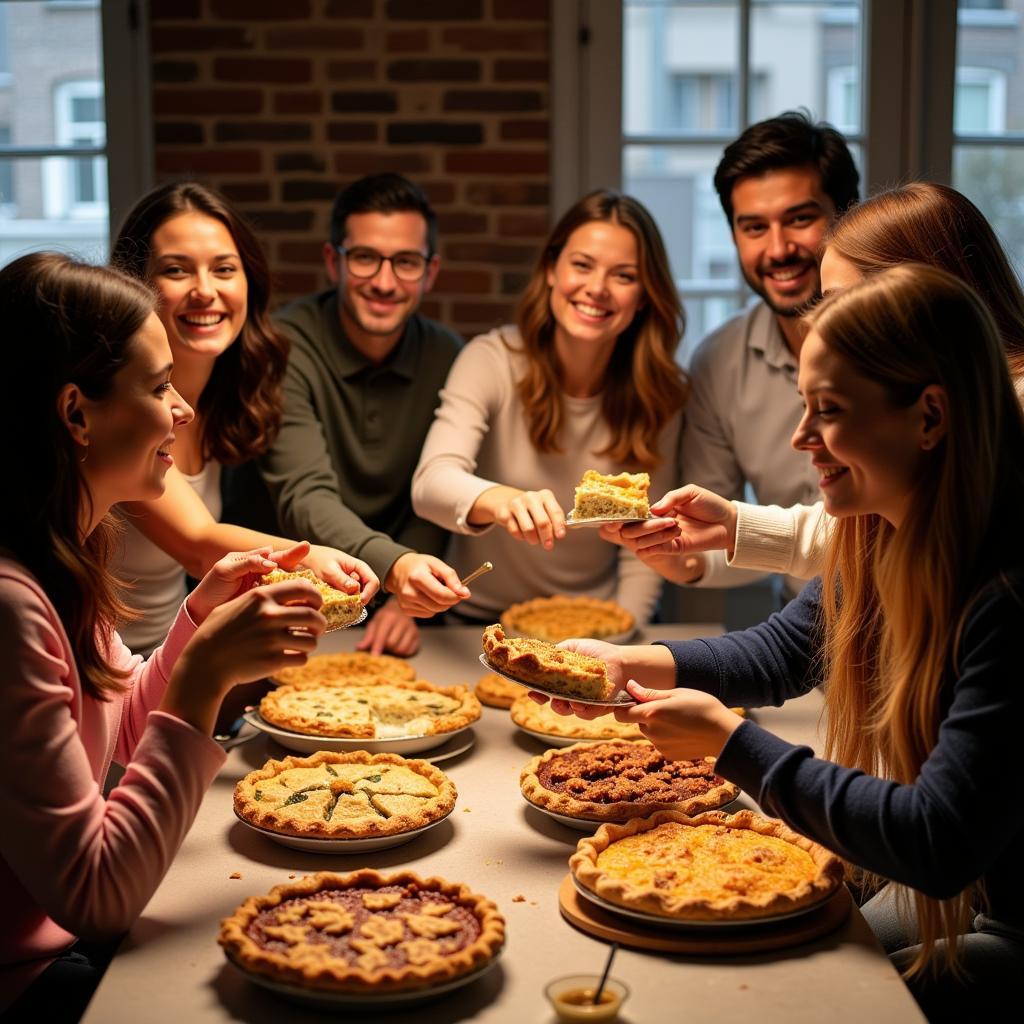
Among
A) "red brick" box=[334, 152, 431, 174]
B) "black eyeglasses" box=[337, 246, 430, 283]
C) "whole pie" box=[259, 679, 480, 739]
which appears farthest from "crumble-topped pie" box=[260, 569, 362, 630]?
"red brick" box=[334, 152, 431, 174]

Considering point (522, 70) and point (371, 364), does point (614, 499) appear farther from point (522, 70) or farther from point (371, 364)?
point (522, 70)

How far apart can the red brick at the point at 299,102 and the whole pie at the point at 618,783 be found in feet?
9.93

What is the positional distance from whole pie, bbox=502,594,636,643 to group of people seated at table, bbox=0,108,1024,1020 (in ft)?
0.77

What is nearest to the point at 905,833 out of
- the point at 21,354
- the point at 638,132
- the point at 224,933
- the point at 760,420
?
the point at 224,933

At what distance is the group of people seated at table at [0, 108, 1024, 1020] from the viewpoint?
65.9 inches

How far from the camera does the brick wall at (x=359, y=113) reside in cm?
449

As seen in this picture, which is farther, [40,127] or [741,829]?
[40,127]

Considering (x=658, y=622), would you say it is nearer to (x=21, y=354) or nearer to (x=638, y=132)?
(x=638, y=132)

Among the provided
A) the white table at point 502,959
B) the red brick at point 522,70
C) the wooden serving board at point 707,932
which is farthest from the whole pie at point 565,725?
the red brick at point 522,70

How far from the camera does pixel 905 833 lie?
161 cm

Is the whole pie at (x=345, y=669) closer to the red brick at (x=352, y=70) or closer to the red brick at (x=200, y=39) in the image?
the red brick at (x=352, y=70)

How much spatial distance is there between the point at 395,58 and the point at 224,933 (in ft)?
11.9

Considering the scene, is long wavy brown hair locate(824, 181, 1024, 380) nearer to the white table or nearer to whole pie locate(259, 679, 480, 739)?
the white table

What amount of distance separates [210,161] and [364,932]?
140 inches
